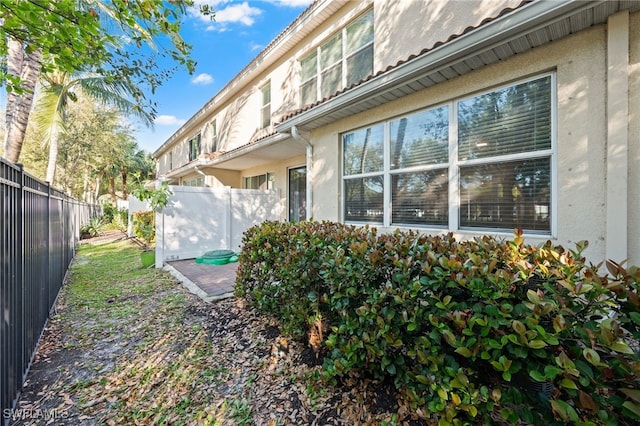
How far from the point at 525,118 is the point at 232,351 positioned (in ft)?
15.2

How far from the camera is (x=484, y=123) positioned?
3.72m

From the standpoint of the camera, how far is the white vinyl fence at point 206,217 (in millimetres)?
8398

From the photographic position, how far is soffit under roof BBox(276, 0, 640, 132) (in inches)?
107

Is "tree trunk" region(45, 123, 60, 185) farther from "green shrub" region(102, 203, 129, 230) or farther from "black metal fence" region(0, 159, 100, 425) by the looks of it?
"black metal fence" region(0, 159, 100, 425)

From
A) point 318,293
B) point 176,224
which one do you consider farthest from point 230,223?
point 318,293

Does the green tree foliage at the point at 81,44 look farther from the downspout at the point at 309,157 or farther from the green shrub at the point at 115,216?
the green shrub at the point at 115,216

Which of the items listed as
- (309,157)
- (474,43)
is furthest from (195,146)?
(474,43)

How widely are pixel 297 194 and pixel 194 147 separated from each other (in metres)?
9.67

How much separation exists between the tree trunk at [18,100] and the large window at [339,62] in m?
6.06

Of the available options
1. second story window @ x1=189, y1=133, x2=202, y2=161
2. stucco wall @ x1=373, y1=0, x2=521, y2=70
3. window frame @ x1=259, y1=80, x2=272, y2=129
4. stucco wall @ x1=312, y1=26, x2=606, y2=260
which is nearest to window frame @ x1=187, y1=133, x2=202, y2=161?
second story window @ x1=189, y1=133, x2=202, y2=161

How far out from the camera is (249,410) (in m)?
2.59

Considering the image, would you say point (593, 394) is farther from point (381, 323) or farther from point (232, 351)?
point (232, 351)

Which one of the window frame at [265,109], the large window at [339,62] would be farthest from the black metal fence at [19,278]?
the window frame at [265,109]

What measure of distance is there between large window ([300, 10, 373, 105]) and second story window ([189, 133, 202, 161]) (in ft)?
29.6
